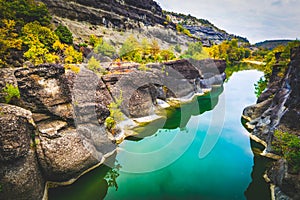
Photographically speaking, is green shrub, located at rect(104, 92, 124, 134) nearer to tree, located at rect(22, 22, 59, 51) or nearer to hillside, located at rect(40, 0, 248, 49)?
A: tree, located at rect(22, 22, 59, 51)

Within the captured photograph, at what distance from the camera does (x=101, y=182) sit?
11.5 m

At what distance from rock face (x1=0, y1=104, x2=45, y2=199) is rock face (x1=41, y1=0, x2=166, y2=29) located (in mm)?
38935

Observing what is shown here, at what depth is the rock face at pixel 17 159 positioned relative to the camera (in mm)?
8078

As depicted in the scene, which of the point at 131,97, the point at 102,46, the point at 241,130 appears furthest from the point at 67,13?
the point at 241,130

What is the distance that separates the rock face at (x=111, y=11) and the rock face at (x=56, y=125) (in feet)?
120

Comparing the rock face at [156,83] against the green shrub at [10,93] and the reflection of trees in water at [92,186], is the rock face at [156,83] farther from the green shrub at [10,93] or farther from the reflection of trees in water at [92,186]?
the green shrub at [10,93]

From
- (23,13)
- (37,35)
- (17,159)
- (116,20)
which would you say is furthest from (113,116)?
(116,20)

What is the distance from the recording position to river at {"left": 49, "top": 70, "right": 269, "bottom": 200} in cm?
1055

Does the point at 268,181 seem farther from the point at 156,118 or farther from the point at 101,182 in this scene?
the point at 156,118

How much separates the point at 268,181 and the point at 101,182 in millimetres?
10460

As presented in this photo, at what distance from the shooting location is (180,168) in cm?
1309

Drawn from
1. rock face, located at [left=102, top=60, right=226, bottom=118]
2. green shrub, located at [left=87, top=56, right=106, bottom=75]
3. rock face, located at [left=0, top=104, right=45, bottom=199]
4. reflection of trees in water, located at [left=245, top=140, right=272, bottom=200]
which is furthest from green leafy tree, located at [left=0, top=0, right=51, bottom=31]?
reflection of trees in water, located at [left=245, top=140, right=272, bottom=200]

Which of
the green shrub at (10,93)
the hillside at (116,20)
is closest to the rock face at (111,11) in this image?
the hillside at (116,20)

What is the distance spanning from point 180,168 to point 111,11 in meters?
48.4
